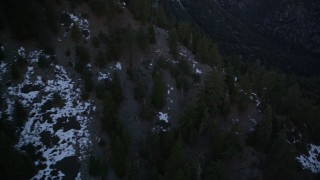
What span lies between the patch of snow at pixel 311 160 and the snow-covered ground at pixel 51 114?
1918 inches

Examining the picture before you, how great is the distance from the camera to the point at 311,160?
267 feet

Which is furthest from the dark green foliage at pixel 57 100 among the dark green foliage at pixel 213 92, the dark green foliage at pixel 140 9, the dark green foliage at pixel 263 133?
the dark green foliage at pixel 263 133

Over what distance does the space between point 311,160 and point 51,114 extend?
59.3m

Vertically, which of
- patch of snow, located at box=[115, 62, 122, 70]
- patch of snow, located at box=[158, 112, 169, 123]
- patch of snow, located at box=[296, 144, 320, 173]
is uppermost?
patch of snow, located at box=[115, 62, 122, 70]

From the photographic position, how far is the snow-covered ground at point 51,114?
58312 mm

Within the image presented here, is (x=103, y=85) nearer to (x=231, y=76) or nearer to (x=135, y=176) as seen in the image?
(x=135, y=176)

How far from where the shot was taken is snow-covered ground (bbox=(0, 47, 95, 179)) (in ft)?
191

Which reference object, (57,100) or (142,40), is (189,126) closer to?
(142,40)

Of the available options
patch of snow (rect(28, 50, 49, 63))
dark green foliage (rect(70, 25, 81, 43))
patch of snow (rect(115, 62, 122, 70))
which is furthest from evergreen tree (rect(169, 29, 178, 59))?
patch of snow (rect(28, 50, 49, 63))

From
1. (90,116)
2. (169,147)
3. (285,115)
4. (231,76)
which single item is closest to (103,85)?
(90,116)

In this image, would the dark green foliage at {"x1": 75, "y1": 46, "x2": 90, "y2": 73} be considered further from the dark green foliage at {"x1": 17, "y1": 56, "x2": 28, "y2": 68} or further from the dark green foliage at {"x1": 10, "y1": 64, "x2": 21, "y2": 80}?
the dark green foliage at {"x1": 10, "y1": 64, "x2": 21, "y2": 80}

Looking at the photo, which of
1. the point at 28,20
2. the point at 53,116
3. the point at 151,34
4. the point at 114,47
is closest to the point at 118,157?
the point at 53,116

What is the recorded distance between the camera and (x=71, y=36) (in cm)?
7494

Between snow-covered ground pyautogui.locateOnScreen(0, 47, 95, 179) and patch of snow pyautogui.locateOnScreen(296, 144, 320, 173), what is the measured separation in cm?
4871
